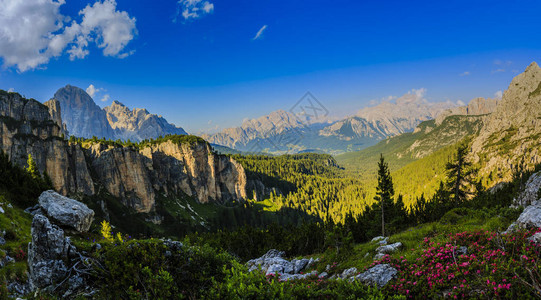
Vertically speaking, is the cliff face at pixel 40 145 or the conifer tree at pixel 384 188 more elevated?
the cliff face at pixel 40 145

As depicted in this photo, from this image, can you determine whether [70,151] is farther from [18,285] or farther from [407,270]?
[407,270]

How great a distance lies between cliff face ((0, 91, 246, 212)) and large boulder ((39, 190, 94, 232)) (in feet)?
217

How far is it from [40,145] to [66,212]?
116403 mm

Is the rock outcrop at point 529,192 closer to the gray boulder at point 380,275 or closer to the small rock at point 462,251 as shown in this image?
the small rock at point 462,251

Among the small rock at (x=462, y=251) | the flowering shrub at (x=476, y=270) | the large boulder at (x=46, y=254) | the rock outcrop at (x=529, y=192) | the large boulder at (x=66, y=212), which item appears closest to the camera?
the flowering shrub at (x=476, y=270)

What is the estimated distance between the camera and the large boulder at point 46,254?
8484 millimetres

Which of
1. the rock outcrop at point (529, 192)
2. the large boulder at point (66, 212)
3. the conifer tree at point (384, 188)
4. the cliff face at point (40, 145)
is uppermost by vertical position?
the cliff face at point (40, 145)

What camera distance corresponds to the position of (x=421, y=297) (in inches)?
399

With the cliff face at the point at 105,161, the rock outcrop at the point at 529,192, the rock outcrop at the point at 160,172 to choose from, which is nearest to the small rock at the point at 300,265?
the rock outcrop at the point at 529,192

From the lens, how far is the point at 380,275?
43.1 feet

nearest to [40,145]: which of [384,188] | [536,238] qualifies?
[384,188]

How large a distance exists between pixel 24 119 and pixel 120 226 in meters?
73.3

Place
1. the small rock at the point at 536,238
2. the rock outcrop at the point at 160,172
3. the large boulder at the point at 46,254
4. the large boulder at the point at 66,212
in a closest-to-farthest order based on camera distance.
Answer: the large boulder at the point at 46,254 → the small rock at the point at 536,238 → the large boulder at the point at 66,212 → the rock outcrop at the point at 160,172

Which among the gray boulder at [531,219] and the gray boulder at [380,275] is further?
the gray boulder at [380,275]
